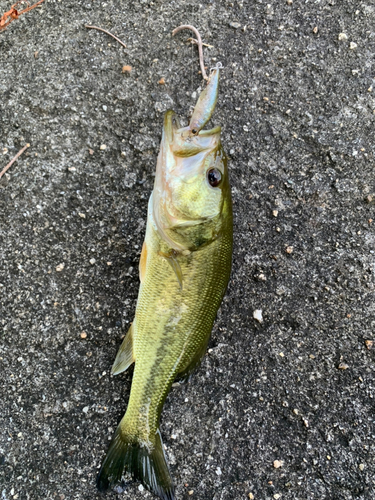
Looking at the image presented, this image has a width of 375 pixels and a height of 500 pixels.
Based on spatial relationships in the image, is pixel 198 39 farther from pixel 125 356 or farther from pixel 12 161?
pixel 125 356

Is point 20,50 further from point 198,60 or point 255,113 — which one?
point 255,113

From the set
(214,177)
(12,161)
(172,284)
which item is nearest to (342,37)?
(214,177)

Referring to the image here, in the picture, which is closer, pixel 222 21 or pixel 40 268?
pixel 40 268

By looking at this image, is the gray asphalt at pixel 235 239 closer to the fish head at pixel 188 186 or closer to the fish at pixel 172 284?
the fish at pixel 172 284

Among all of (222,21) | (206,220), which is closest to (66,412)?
(206,220)

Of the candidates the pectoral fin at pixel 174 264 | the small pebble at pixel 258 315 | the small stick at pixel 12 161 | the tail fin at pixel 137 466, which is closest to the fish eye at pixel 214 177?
the pectoral fin at pixel 174 264

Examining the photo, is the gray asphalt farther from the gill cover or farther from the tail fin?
the gill cover
